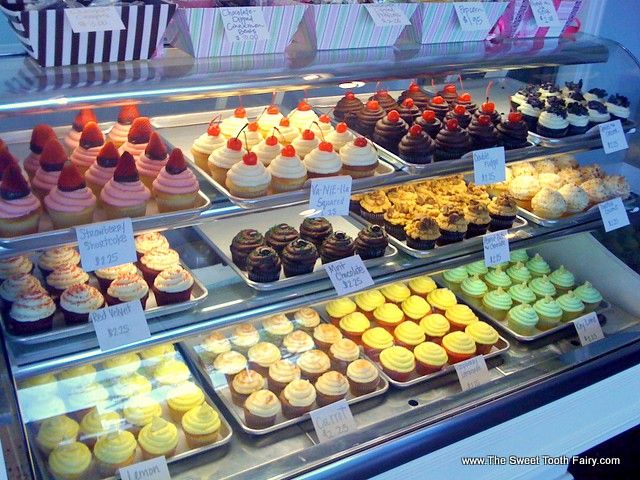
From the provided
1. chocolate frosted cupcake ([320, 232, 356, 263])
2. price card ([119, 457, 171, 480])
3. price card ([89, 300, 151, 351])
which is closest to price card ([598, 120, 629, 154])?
chocolate frosted cupcake ([320, 232, 356, 263])

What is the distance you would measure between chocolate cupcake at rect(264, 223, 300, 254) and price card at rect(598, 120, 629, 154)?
1.63 meters

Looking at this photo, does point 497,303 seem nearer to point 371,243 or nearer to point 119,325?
point 371,243

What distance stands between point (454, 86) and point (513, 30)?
69 centimetres

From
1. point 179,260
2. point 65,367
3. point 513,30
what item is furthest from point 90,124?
point 513,30

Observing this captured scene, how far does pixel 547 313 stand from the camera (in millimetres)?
3490

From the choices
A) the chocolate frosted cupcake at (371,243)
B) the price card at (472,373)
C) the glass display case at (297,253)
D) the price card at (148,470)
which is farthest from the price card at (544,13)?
the price card at (148,470)

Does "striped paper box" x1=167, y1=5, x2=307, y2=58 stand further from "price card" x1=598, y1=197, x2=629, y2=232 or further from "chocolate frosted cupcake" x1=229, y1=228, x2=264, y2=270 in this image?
"price card" x1=598, y1=197, x2=629, y2=232

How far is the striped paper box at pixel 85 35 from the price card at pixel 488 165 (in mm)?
1420

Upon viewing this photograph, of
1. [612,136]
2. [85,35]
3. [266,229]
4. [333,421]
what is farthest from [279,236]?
[612,136]

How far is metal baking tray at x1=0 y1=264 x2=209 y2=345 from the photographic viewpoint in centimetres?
213

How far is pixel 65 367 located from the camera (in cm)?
209

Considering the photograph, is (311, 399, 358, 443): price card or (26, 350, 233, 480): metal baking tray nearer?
(26, 350, 233, 480): metal baking tray

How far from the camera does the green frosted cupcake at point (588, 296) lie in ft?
12.1

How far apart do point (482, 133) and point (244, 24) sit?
1.32 meters
